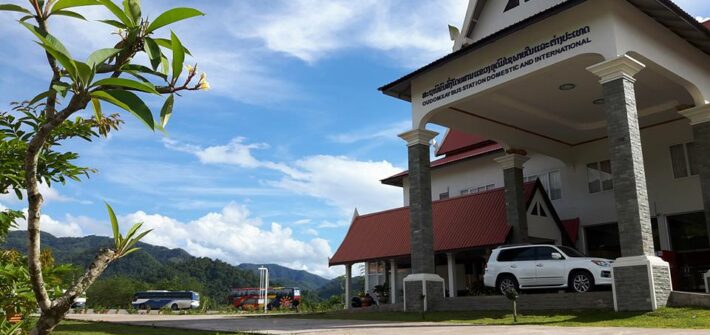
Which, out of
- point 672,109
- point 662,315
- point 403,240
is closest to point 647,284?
point 662,315

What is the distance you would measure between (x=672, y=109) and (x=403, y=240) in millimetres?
12375

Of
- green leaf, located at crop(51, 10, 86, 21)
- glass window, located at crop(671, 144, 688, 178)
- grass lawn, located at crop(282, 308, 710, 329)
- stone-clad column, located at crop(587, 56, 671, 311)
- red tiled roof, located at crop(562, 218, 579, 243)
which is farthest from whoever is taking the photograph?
red tiled roof, located at crop(562, 218, 579, 243)

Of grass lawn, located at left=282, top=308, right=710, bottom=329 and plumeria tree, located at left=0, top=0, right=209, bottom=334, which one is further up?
plumeria tree, located at left=0, top=0, right=209, bottom=334

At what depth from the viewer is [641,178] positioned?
1554 centimetres

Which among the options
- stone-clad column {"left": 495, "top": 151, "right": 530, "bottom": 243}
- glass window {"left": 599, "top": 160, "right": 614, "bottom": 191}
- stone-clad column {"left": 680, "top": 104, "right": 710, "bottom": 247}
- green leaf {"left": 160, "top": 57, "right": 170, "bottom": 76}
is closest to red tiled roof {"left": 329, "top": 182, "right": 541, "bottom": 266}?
stone-clad column {"left": 495, "top": 151, "right": 530, "bottom": 243}

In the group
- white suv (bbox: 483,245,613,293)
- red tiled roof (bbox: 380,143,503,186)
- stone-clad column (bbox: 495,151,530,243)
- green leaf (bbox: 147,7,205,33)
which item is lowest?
white suv (bbox: 483,245,613,293)

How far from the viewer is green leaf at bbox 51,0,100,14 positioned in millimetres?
2713

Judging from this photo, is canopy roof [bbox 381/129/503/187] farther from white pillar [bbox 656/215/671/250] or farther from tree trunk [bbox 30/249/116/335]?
tree trunk [bbox 30/249/116/335]

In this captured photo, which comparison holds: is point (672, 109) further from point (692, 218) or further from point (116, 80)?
point (116, 80)

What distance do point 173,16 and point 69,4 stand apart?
519 millimetres

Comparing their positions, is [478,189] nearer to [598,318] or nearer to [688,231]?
[688,231]

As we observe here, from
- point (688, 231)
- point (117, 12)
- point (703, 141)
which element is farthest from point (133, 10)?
point (688, 231)

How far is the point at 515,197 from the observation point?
24812mm

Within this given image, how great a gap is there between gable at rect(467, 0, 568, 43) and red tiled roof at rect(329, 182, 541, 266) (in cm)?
682
